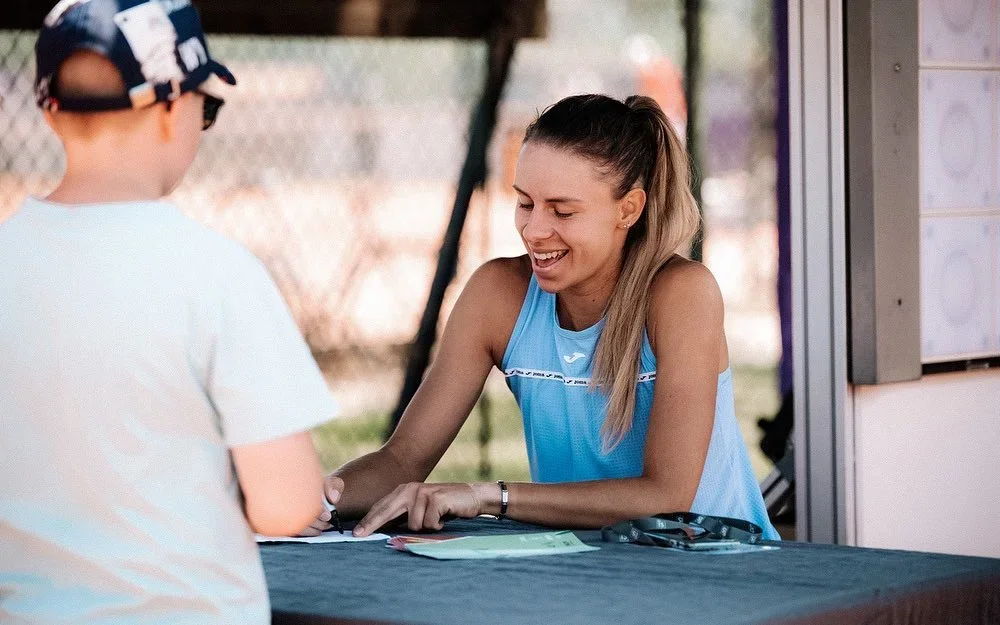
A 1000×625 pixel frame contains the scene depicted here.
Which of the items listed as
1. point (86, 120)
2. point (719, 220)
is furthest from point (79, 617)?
point (719, 220)

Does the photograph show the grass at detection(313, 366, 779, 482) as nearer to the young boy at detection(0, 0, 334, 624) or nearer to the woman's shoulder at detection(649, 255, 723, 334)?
the woman's shoulder at detection(649, 255, 723, 334)

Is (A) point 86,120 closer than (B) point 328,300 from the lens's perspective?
Yes

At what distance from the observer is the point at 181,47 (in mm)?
1378

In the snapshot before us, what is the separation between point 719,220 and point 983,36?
369 cm

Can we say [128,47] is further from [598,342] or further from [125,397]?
[598,342]

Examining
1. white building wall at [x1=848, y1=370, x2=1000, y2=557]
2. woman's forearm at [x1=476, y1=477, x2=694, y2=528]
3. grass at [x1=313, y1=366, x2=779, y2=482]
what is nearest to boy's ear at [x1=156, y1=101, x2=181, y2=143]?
woman's forearm at [x1=476, y1=477, x2=694, y2=528]

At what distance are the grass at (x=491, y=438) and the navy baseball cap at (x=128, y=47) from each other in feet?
14.2

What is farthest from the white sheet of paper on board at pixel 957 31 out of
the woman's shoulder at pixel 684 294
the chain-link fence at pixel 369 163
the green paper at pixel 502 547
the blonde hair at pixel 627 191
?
the chain-link fence at pixel 369 163

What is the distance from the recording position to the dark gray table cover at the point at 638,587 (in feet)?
5.19

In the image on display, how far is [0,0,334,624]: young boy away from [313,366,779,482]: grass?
4.31m

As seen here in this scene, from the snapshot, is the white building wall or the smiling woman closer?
the smiling woman

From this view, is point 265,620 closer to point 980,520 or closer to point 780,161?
point 980,520

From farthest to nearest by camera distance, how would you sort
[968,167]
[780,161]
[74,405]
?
1. [780,161]
2. [968,167]
3. [74,405]

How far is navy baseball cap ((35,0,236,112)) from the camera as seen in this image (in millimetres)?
1340
